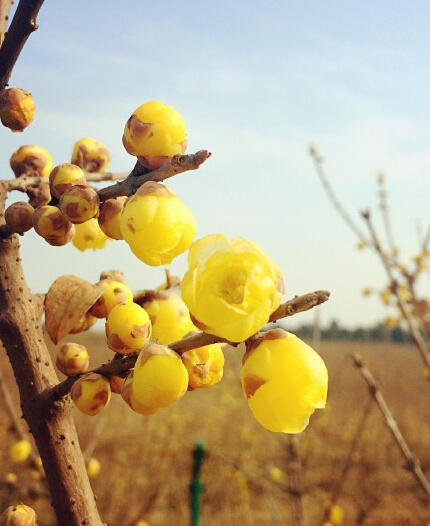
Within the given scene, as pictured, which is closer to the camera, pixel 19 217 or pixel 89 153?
pixel 19 217

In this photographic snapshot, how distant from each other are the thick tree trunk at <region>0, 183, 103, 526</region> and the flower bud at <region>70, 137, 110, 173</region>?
0.31m

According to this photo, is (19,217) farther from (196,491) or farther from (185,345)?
(196,491)

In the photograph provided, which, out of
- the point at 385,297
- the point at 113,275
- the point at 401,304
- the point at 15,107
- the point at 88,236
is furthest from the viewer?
the point at 385,297

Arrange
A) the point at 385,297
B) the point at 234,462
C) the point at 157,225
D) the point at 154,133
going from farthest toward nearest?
the point at 234,462 < the point at 385,297 < the point at 154,133 < the point at 157,225

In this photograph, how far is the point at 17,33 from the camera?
95 cm

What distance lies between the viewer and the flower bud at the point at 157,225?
808mm

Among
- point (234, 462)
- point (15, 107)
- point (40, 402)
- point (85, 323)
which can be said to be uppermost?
point (15, 107)

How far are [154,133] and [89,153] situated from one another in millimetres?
445

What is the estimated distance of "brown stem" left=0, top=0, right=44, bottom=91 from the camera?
0.91m

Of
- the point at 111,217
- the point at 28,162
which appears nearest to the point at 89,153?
the point at 28,162

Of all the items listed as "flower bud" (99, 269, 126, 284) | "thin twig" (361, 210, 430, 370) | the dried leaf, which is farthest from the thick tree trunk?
"thin twig" (361, 210, 430, 370)

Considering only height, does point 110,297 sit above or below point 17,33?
below

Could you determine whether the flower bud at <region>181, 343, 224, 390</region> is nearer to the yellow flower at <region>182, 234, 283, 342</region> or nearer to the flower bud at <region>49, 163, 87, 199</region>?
the yellow flower at <region>182, 234, 283, 342</region>

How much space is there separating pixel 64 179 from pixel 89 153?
33 cm
